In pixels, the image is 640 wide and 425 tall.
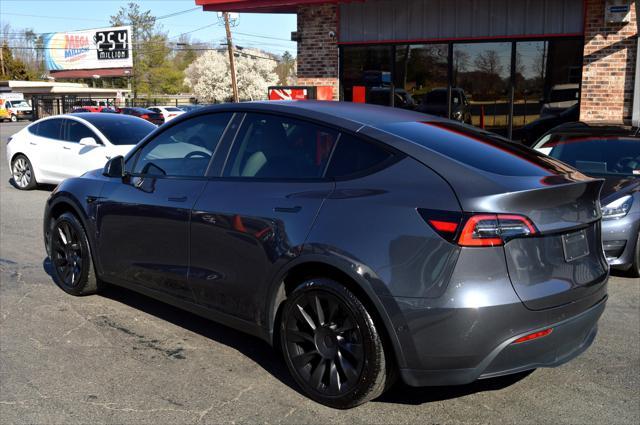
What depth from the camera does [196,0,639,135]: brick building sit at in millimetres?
12352

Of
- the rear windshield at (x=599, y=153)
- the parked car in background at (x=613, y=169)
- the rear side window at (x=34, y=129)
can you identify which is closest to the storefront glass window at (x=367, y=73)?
the rear side window at (x=34, y=129)

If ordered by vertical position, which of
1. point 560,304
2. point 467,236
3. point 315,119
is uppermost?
point 315,119

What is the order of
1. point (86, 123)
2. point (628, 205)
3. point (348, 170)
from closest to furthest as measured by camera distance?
point (348, 170) < point (628, 205) < point (86, 123)

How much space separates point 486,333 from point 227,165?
199 cm

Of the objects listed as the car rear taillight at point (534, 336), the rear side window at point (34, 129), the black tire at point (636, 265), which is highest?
the rear side window at point (34, 129)

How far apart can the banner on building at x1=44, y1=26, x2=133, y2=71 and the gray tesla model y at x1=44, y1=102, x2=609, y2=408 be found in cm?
6753

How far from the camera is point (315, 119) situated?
3.90 meters

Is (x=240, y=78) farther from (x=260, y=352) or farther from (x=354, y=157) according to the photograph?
(x=354, y=157)

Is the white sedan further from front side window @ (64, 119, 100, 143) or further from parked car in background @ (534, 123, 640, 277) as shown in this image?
parked car in background @ (534, 123, 640, 277)

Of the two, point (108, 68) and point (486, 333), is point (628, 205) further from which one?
point (108, 68)

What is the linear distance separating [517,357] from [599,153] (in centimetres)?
487

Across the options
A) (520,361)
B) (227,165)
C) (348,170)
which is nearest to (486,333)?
(520,361)

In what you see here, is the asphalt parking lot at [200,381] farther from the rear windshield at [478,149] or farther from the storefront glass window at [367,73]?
the storefront glass window at [367,73]

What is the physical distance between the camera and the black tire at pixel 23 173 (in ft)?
41.1
